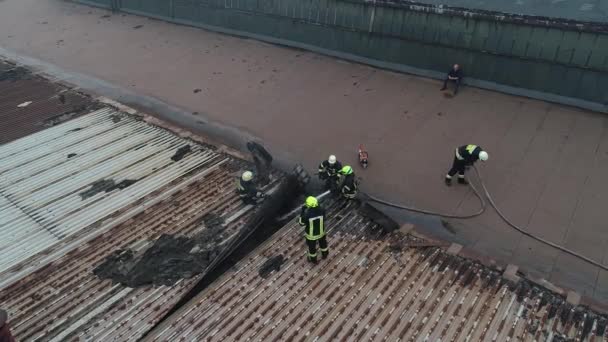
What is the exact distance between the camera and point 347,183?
8.03 meters

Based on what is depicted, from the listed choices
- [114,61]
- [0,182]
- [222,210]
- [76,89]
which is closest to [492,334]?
[222,210]

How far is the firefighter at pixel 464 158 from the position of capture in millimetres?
8484

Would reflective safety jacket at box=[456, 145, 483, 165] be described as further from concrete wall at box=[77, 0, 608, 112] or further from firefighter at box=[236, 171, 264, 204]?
concrete wall at box=[77, 0, 608, 112]

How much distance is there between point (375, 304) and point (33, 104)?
11431 millimetres

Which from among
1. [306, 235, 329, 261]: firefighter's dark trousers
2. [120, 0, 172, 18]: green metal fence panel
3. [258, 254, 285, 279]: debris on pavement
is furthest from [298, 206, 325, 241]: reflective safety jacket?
[120, 0, 172, 18]: green metal fence panel

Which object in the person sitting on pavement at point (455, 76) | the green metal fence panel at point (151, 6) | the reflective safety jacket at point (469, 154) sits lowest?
the reflective safety jacket at point (469, 154)

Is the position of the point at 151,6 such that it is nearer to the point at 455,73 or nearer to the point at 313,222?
the point at 455,73

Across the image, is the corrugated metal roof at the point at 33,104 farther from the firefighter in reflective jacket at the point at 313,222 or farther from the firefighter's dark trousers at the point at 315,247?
the firefighter's dark trousers at the point at 315,247

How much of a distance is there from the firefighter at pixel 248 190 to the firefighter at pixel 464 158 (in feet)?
13.2

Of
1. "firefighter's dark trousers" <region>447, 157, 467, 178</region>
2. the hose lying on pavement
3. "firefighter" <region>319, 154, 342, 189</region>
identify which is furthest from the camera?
"firefighter's dark trousers" <region>447, 157, 467, 178</region>

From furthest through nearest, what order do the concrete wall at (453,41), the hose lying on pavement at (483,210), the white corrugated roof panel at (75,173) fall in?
the concrete wall at (453,41) < the white corrugated roof panel at (75,173) < the hose lying on pavement at (483,210)

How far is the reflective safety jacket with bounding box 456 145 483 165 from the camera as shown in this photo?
8523 millimetres

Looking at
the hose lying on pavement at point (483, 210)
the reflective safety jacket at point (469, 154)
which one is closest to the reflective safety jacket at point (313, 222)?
the hose lying on pavement at point (483, 210)

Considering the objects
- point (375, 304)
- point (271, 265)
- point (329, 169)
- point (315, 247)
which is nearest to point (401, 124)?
point (329, 169)
